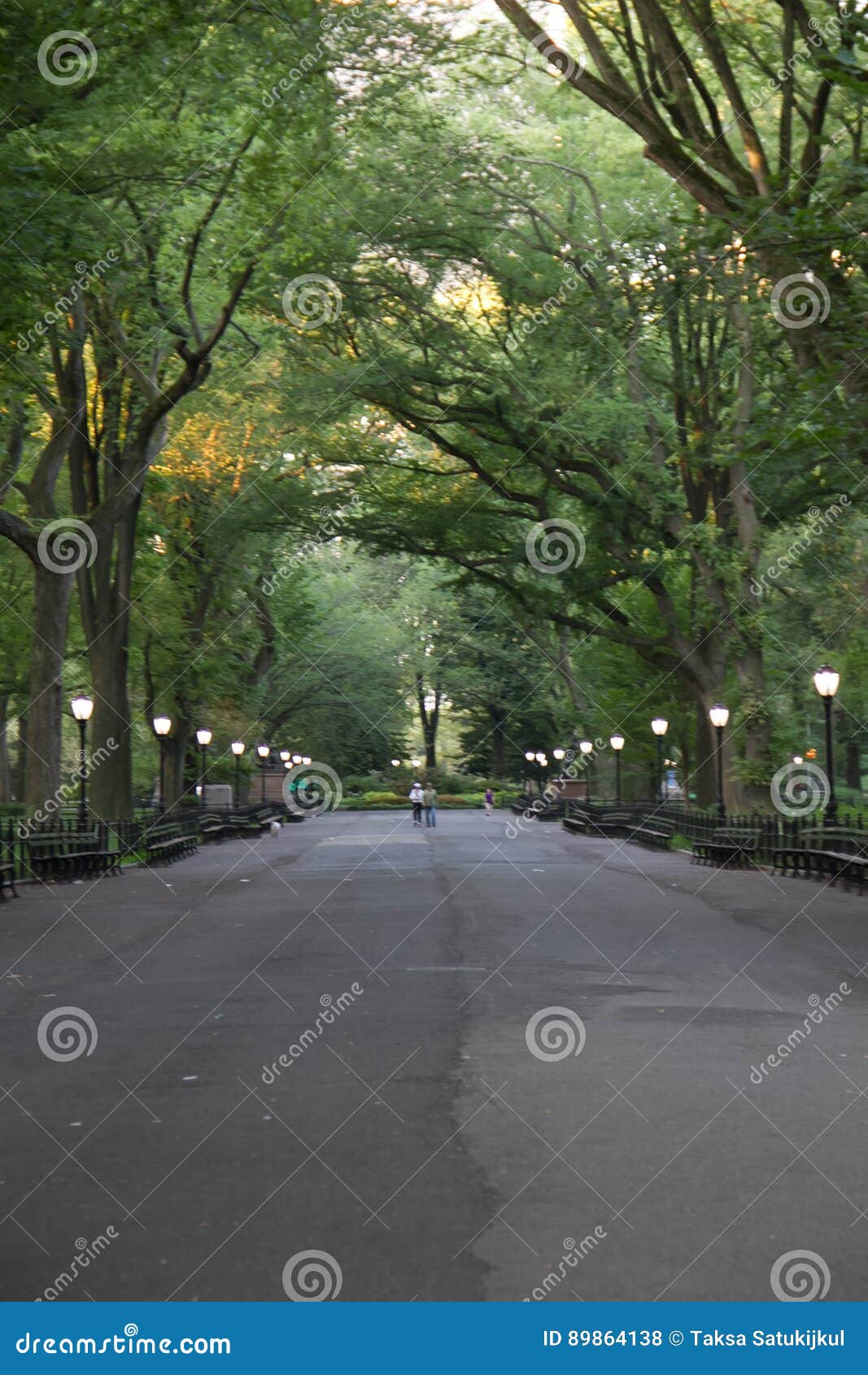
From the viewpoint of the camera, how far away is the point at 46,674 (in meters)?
32.0

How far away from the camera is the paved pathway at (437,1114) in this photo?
563cm

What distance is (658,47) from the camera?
764 inches

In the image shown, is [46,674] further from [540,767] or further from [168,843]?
[540,767]

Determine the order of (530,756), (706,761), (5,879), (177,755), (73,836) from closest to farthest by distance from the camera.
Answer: (5,879) < (73,836) < (706,761) < (177,755) < (530,756)

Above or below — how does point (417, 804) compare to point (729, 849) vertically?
below

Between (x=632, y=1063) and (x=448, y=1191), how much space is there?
3.12 m

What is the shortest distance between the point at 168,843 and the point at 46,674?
6259 mm

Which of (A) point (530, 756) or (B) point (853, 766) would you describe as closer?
(B) point (853, 766)

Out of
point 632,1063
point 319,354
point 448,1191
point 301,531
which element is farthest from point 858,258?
point 301,531

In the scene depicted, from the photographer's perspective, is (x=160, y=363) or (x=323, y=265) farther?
(x=160, y=363)

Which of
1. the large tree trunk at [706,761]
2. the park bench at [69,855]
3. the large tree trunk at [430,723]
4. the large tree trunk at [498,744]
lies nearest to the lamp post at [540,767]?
the large tree trunk at [498,744]

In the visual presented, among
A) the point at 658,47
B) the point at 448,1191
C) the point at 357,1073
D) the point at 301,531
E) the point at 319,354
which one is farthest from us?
the point at 301,531

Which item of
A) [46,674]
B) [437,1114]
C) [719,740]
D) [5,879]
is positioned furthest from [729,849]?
[437,1114]

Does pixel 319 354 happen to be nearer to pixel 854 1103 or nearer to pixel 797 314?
pixel 797 314
